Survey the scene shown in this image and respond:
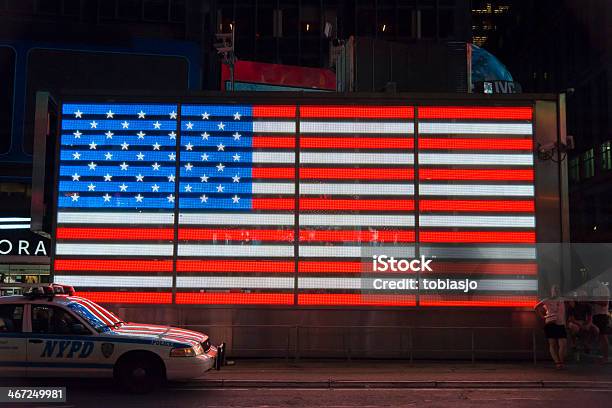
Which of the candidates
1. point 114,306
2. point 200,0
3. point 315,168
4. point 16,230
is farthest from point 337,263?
point 200,0

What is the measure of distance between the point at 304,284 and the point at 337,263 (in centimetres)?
85

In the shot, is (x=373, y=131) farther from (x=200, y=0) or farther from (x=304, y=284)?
(x=200, y=0)

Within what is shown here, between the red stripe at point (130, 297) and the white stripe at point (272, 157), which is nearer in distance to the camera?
the red stripe at point (130, 297)

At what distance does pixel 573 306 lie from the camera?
52.4 feet

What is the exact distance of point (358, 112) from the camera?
52.1 ft

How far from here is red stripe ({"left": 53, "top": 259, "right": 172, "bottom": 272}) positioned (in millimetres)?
15367

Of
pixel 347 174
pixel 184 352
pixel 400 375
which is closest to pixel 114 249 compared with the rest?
pixel 184 352

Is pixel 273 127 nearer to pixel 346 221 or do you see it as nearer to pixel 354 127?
pixel 354 127

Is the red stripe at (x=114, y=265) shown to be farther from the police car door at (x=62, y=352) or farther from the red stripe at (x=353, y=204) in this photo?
the police car door at (x=62, y=352)

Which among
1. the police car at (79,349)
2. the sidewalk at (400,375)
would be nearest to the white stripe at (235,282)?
the sidewalk at (400,375)

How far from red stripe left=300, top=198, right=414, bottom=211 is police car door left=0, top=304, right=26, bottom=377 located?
259 inches

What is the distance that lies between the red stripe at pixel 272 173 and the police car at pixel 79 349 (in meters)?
5.20

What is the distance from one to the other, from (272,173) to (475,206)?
15.0ft

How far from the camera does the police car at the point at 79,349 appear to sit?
36.1ft
